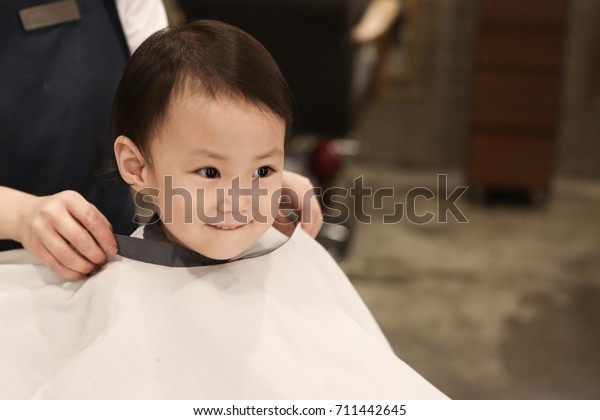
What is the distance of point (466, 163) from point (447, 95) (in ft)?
1.80

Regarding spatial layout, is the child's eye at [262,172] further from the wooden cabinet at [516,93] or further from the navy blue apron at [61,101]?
the wooden cabinet at [516,93]

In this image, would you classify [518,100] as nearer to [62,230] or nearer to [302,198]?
[302,198]

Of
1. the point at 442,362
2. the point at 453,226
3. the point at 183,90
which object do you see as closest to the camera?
the point at 183,90

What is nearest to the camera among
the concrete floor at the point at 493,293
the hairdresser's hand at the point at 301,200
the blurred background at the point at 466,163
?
the hairdresser's hand at the point at 301,200

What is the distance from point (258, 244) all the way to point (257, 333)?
149mm

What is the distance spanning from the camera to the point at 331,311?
988 millimetres

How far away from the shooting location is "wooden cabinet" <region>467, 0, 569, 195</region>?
3.71 m

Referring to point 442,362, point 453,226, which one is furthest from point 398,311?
point 453,226

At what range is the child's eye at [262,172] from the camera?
2.87ft

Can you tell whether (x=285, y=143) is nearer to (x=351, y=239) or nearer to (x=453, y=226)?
(x=351, y=239)

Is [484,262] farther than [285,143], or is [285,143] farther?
[484,262]

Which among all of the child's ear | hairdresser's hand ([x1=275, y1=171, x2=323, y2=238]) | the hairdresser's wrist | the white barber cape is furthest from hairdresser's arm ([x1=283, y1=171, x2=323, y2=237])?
the hairdresser's wrist

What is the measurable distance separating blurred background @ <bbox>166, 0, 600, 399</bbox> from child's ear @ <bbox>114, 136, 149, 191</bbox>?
5.52ft

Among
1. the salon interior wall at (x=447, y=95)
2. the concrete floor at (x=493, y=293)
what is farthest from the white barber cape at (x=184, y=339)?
the salon interior wall at (x=447, y=95)
